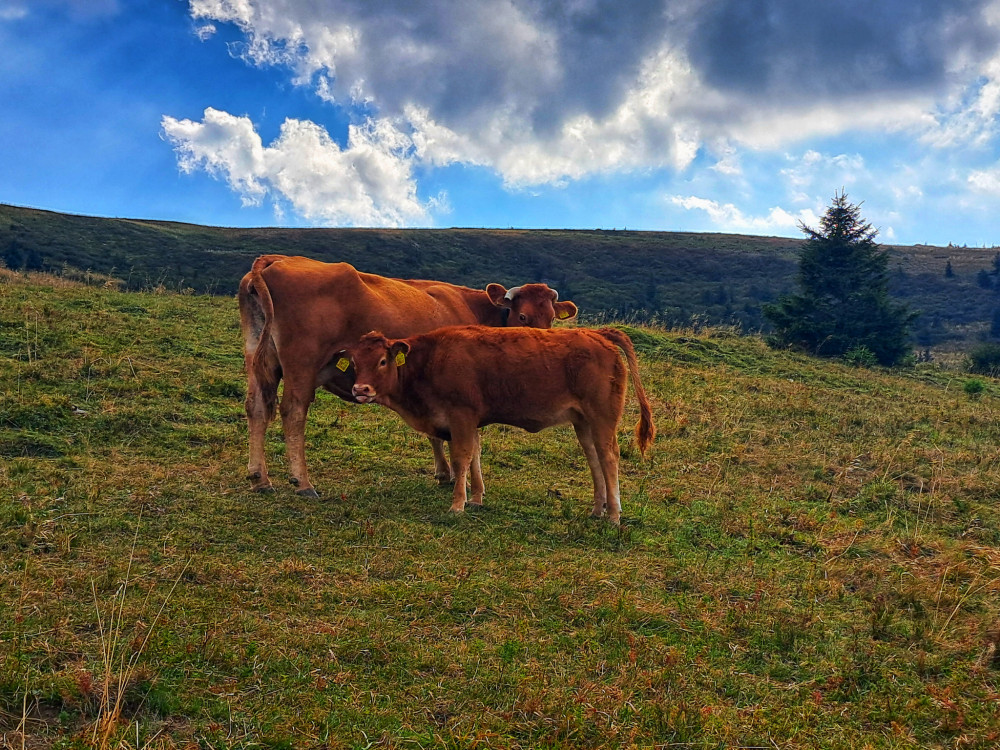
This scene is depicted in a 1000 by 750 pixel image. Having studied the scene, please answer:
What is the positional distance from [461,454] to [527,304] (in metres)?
4.21

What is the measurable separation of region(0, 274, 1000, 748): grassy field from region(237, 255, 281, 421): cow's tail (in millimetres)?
950

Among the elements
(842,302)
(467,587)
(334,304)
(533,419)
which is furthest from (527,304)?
(842,302)

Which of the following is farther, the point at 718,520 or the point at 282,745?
the point at 718,520

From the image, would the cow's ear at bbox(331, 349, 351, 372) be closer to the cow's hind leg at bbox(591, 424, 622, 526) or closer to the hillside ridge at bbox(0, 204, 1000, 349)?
the cow's hind leg at bbox(591, 424, 622, 526)

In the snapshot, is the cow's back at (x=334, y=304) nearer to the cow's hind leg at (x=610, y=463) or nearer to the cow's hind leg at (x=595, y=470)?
the cow's hind leg at (x=595, y=470)

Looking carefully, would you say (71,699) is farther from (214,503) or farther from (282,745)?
(214,503)

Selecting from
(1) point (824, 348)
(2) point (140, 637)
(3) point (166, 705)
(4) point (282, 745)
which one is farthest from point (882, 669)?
(1) point (824, 348)

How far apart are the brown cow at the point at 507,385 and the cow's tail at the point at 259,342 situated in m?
0.98

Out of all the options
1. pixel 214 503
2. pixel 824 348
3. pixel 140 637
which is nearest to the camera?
pixel 140 637

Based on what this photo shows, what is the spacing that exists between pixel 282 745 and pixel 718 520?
19.9 feet

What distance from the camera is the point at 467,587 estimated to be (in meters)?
5.83

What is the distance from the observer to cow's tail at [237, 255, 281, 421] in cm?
871

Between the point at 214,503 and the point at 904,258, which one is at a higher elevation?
the point at 904,258

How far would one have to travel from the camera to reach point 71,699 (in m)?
3.78
